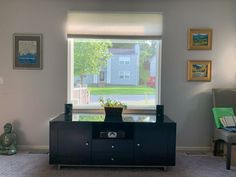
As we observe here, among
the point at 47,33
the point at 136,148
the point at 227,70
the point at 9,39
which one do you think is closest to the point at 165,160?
the point at 136,148

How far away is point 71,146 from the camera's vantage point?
369 centimetres

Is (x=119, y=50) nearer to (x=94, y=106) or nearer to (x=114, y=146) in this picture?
(x=94, y=106)

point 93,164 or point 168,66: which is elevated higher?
point 168,66

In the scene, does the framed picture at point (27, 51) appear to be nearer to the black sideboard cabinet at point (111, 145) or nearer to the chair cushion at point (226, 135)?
the black sideboard cabinet at point (111, 145)

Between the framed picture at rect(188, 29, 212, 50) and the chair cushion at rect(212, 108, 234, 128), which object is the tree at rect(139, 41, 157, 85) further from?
the chair cushion at rect(212, 108, 234, 128)

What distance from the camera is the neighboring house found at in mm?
4688

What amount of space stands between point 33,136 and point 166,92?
7.11 ft

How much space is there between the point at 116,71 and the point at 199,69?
50.3 inches

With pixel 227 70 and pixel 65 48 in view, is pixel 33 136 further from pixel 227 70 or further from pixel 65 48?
pixel 227 70

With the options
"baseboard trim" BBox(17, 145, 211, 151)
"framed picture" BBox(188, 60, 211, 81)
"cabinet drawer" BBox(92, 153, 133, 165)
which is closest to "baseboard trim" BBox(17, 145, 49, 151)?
"baseboard trim" BBox(17, 145, 211, 151)

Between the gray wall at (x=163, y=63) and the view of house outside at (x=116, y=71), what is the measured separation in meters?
0.21

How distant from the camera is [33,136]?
4.61 meters

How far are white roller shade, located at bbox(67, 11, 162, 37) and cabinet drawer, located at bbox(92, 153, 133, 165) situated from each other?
1.84m

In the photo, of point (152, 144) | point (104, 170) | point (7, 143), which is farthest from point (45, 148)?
point (152, 144)
